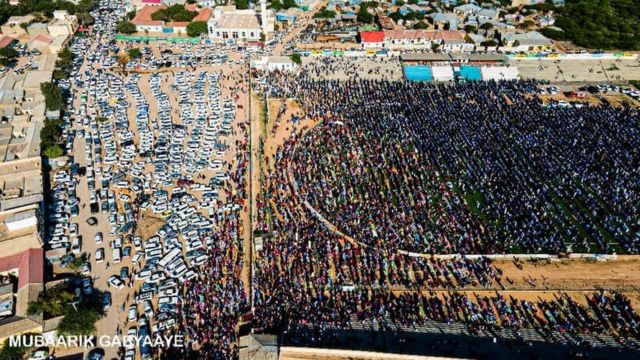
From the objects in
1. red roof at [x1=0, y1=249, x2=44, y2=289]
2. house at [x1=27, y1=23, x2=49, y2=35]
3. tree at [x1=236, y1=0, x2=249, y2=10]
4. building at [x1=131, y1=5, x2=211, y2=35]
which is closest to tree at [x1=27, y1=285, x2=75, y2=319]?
red roof at [x1=0, y1=249, x2=44, y2=289]

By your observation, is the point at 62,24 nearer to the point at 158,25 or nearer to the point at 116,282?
the point at 158,25

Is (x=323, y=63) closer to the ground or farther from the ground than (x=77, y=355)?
farther from the ground

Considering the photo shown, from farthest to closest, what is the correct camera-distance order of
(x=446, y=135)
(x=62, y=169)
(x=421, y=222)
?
(x=446, y=135)
(x=62, y=169)
(x=421, y=222)

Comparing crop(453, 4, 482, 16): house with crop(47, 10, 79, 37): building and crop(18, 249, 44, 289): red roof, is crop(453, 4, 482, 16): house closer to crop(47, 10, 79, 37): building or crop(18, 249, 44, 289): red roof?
crop(47, 10, 79, 37): building

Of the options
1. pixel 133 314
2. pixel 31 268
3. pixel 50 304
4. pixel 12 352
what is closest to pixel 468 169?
pixel 133 314

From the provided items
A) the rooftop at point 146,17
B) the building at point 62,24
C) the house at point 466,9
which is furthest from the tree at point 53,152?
the house at point 466,9

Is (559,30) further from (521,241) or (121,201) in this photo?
(121,201)

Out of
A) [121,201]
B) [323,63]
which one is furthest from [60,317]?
[323,63]
